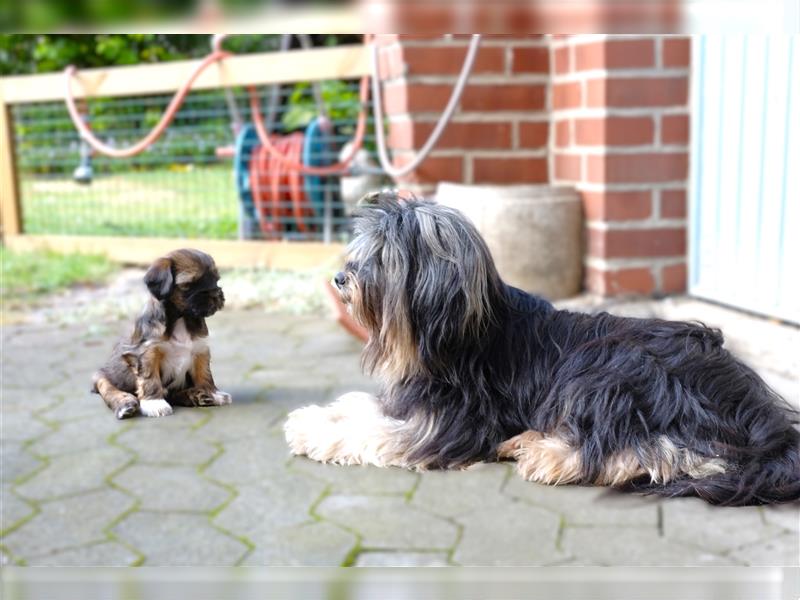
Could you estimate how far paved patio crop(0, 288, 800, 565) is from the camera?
72 centimetres

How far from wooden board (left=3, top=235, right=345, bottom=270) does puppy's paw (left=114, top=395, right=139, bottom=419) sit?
15 centimetres

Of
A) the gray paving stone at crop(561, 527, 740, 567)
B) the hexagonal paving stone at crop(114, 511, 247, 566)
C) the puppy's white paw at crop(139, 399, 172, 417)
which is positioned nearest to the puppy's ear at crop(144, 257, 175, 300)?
the puppy's white paw at crop(139, 399, 172, 417)

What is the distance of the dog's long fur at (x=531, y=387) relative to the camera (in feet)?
2.38

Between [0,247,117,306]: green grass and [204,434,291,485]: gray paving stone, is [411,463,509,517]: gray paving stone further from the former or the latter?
[0,247,117,306]: green grass

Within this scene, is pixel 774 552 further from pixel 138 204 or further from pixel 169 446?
pixel 138 204

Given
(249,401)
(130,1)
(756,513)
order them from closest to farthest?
(130,1), (756,513), (249,401)

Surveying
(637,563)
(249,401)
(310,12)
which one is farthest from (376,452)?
(310,12)

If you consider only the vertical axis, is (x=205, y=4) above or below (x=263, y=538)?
above

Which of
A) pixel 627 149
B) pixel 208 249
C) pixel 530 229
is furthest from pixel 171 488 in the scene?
pixel 627 149

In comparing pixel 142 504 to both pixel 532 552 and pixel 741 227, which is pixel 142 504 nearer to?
pixel 532 552

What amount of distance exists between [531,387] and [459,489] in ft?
0.42

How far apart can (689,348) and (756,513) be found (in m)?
0.18

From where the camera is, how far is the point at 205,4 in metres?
0.58

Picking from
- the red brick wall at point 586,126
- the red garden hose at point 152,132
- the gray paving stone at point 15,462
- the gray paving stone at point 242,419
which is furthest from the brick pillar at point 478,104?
the gray paving stone at point 15,462
